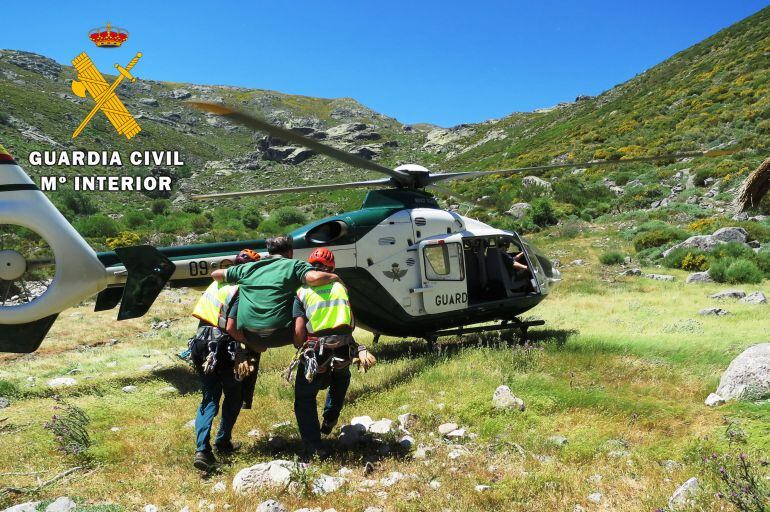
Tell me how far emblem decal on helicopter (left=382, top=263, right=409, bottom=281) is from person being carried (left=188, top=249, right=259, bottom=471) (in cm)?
394

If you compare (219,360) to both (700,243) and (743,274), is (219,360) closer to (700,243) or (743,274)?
(743,274)

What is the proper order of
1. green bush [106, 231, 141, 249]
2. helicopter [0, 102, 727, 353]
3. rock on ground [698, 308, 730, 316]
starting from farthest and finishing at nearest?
green bush [106, 231, 141, 249]
rock on ground [698, 308, 730, 316]
helicopter [0, 102, 727, 353]

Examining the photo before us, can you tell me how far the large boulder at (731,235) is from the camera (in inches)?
753

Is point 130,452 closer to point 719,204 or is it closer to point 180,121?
point 719,204

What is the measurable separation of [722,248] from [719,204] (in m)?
7.17

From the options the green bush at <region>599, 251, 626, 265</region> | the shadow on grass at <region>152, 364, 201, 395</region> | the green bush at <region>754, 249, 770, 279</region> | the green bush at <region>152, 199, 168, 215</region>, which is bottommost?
the shadow on grass at <region>152, 364, 201, 395</region>

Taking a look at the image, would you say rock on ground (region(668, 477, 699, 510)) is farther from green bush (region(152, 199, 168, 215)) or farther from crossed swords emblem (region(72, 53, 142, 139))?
crossed swords emblem (region(72, 53, 142, 139))

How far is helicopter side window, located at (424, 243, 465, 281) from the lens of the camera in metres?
9.35

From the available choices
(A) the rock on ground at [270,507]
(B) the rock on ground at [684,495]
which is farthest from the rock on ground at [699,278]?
(A) the rock on ground at [270,507]

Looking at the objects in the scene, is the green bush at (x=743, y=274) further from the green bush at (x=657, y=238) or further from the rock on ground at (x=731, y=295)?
Result: the green bush at (x=657, y=238)

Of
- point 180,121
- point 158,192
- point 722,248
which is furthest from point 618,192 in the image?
point 180,121

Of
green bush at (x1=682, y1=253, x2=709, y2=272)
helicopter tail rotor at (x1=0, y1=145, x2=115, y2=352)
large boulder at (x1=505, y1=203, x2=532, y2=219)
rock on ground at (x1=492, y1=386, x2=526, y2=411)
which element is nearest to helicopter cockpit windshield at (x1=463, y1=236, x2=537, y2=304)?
rock on ground at (x1=492, y1=386, x2=526, y2=411)

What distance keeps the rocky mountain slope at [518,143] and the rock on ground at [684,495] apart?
6240 millimetres

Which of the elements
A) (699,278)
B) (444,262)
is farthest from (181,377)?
(699,278)
